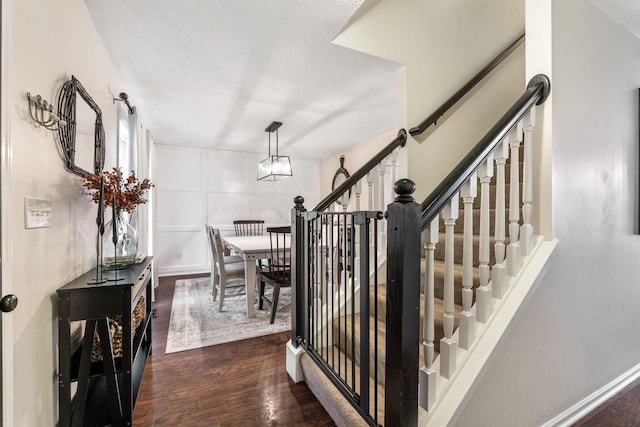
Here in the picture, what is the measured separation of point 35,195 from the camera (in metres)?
1.17

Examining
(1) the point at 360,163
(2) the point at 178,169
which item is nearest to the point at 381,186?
(1) the point at 360,163

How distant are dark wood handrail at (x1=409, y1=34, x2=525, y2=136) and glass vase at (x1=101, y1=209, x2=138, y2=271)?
2.14m

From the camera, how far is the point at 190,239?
Answer: 5340 mm

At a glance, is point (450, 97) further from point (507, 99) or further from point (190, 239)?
point (190, 239)

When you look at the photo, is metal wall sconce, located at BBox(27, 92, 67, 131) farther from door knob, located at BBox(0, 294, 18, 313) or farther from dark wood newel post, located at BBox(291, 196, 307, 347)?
dark wood newel post, located at BBox(291, 196, 307, 347)

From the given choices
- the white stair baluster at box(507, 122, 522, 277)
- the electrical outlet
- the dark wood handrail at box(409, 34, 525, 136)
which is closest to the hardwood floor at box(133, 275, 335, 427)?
the electrical outlet

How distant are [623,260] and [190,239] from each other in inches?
219

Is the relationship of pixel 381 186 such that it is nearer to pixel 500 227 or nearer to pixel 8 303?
pixel 500 227

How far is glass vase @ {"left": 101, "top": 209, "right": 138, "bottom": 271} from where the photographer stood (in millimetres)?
1742

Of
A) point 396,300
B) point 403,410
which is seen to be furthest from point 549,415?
point 396,300

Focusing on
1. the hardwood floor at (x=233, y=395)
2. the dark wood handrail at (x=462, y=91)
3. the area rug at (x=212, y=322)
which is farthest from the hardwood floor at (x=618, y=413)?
the area rug at (x=212, y=322)

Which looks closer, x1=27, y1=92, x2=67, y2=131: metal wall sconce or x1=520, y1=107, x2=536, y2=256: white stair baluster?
x1=27, y1=92, x2=67, y2=131: metal wall sconce

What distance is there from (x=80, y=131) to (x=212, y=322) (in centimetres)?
208

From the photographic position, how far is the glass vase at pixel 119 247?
1.74 metres
